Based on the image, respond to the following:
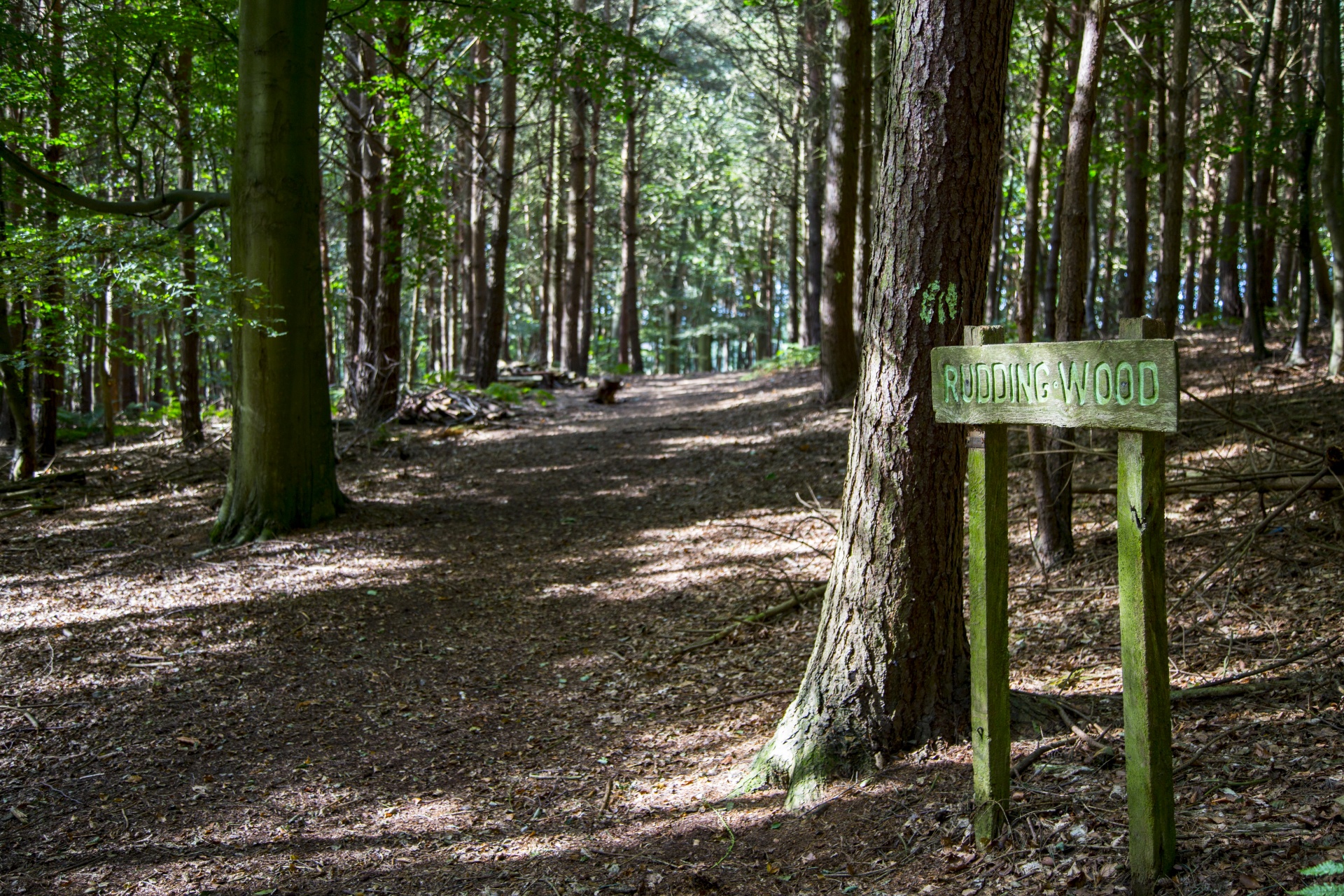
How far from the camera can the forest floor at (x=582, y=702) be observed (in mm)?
3342

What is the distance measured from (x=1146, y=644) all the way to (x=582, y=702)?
11.6ft

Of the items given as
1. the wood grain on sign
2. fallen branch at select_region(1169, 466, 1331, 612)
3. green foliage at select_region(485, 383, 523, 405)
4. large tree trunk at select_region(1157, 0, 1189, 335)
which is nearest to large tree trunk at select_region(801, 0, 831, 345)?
green foliage at select_region(485, 383, 523, 405)

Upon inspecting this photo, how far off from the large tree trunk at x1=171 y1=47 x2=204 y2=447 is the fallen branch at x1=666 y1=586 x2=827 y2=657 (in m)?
4.23

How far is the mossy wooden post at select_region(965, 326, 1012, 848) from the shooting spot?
314cm

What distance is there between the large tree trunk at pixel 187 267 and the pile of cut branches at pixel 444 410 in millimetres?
3315

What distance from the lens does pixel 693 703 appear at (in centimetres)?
529

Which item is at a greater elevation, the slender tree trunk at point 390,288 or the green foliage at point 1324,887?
the slender tree trunk at point 390,288

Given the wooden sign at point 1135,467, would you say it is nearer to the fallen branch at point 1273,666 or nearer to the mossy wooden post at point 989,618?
the mossy wooden post at point 989,618

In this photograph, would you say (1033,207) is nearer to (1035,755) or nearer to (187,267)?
(1035,755)

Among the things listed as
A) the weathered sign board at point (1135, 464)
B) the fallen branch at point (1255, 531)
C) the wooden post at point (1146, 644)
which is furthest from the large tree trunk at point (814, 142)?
the wooden post at point (1146, 644)

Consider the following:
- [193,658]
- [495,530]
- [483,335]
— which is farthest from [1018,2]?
[483,335]

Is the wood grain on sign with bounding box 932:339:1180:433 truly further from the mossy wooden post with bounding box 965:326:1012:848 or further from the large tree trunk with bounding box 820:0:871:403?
the large tree trunk with bounding box 820:0:871:403

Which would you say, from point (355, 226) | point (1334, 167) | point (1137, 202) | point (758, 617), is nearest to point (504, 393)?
point (355, 226)

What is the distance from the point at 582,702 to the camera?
545cm
